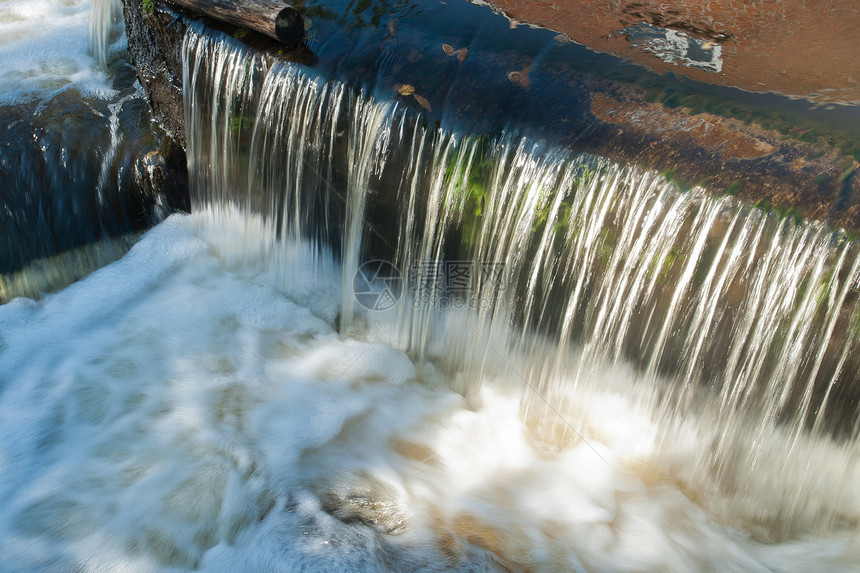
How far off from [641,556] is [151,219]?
157 inches

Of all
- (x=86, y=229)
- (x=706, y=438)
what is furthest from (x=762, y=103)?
Result: (x=86, y=229)

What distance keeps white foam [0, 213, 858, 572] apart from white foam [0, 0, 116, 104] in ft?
6.72

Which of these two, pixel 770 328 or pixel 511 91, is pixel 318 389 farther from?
pixel 770 328

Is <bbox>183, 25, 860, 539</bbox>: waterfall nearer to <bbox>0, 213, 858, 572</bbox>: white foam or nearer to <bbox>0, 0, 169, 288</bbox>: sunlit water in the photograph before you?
→ <bbox>0, 213, 858, 572</bbox>: white foam

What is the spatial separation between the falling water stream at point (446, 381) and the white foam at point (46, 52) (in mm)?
1862

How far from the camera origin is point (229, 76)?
4.35 m

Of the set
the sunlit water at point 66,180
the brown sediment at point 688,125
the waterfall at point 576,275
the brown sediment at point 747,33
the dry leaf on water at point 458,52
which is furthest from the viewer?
the sunlit water at point 66,180

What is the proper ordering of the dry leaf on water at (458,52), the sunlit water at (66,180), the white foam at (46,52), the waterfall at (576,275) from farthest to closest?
the white foam at (46,52)
the sunlit water at (66,180)
the dry leaf on water at (458,52)
the waterfall at (576,275)

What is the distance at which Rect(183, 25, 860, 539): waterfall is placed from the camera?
274 cm

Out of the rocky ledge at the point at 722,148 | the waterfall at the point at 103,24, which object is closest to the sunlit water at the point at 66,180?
the waterfall at the point at 103,24

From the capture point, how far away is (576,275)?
3.19 m

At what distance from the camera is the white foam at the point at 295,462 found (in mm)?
2787

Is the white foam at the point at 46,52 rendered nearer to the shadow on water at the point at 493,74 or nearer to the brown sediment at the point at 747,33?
the shadow on water at the point at 493,74

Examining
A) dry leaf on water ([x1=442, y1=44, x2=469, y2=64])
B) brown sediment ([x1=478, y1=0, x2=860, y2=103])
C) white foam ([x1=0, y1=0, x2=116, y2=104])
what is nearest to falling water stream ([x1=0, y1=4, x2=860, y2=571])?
dry leaf on water ([x1=442, y1=44, x2=469, y2=64])
